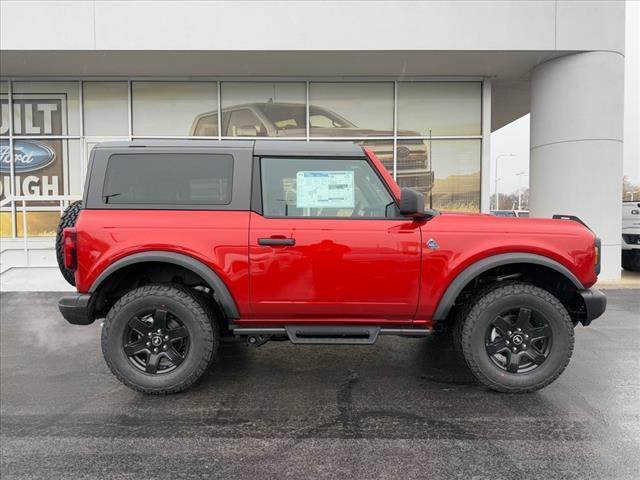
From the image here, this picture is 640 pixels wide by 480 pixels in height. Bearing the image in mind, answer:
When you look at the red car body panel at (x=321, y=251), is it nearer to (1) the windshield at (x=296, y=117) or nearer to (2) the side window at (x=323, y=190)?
(2) the side window at (x=323, y=190)

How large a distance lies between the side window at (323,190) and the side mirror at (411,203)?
0.50 feet

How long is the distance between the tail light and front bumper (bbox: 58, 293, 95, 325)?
263 millimetres

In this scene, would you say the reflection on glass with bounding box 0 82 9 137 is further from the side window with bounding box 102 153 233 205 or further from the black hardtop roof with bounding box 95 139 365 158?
the side window with bounding box 102 153 233 205

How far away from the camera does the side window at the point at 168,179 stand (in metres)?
3.81

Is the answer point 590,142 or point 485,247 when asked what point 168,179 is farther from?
point 590,142

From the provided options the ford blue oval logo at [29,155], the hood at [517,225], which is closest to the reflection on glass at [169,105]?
the ford blue oval logo at [29,155]

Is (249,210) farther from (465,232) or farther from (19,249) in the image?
(19,249)

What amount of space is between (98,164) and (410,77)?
29.6ft

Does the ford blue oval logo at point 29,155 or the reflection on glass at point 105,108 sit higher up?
the reflection on glass at point 105,108

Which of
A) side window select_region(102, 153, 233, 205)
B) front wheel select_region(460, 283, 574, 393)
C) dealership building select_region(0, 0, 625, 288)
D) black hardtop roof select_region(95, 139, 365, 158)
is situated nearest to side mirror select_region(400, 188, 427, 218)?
black hardtop roof select_region(95, 139, 365, 158)

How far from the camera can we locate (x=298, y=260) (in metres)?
3.67

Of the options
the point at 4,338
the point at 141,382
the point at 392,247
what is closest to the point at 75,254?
the point at 141,382

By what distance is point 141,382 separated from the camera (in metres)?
3.69

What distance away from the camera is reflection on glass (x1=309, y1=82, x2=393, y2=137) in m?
11.5
